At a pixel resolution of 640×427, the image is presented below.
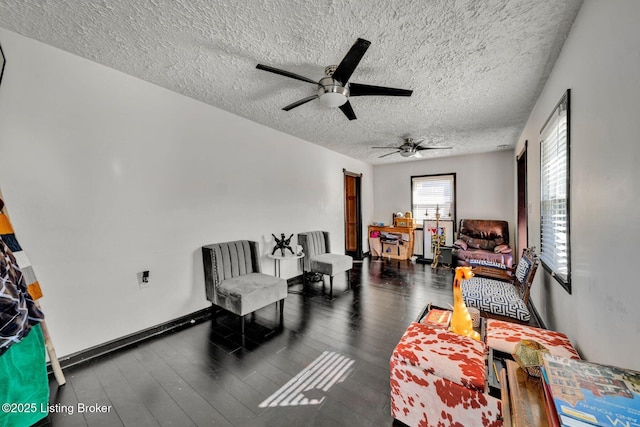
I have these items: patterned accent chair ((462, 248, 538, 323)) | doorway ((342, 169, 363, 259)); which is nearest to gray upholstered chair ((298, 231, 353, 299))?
patterned accent chair ((462, 248, 538, 323))

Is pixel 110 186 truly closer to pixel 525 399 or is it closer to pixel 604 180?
pixel 525 399

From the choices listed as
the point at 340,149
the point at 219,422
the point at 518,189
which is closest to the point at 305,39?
the point at 219,422

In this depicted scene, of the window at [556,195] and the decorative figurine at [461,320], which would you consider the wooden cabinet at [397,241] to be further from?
the decorative figurine at [461,320]

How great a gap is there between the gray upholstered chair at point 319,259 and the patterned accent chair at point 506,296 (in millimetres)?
1751

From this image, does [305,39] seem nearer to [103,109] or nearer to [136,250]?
[103,109]

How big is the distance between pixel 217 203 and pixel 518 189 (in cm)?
516


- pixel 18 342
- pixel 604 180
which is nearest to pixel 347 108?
pixel 604 180

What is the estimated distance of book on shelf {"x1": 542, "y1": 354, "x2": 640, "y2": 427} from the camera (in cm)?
63

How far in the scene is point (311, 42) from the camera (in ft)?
5.99

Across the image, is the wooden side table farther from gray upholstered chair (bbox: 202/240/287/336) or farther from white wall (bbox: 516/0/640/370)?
gray upholstered chair (bbox: 202/240/287/336)

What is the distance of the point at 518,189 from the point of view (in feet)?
14.7

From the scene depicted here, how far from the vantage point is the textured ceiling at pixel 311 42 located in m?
1.53

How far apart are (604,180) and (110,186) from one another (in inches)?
138

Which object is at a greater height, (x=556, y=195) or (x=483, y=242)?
(x=556, y=195)
